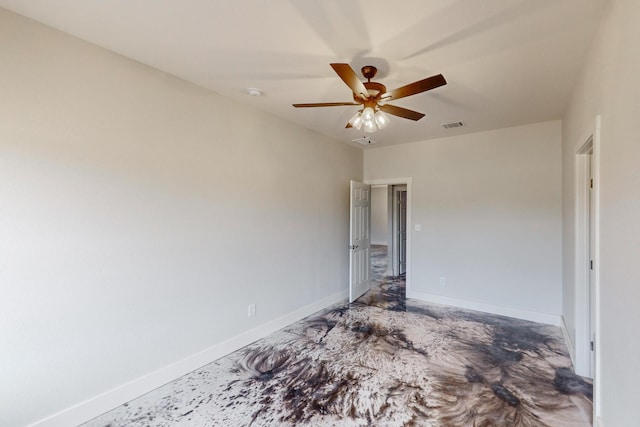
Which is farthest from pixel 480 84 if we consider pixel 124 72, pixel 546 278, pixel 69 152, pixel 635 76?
pixel 69 152

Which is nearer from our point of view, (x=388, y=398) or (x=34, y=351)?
(x=34, y=351)

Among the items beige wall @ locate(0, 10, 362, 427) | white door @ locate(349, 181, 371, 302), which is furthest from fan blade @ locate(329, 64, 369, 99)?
white door @ locate(349, 181, 371, 302)

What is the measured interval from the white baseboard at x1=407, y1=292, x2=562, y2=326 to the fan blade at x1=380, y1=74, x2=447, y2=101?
363 cm

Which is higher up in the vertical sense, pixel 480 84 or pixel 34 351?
pixel 480 84

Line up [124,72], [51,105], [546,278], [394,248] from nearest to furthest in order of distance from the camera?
[51,105], [124,72], [546,278], [394,248]

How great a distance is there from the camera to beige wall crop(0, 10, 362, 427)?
5.95 ft

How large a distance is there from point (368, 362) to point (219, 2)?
3167 mm

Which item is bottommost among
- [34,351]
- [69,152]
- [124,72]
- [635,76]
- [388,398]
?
[388,398]

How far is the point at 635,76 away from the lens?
127cm

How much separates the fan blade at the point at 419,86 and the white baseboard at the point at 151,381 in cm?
285

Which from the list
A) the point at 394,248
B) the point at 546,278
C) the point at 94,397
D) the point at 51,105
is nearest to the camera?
the point at 51,105

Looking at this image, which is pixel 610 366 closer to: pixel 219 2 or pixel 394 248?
pixel 219 2

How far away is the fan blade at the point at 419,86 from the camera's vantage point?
1.79 metres

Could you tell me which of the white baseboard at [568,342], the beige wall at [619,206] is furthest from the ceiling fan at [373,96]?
the white baseboard at [568,342]
